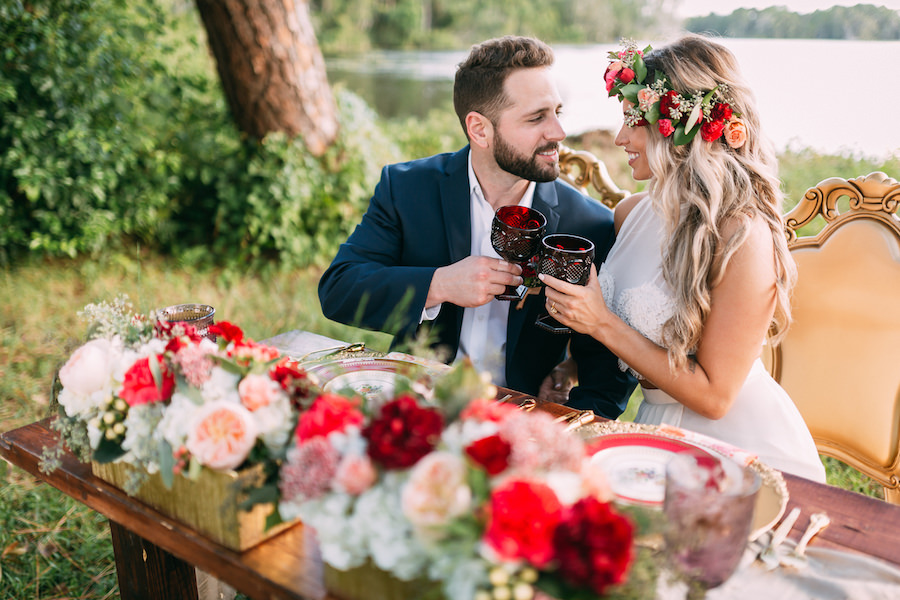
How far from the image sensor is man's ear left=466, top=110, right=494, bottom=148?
2639mm

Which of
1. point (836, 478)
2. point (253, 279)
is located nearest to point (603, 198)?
point (836, 478)

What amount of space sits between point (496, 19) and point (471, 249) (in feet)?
49.0

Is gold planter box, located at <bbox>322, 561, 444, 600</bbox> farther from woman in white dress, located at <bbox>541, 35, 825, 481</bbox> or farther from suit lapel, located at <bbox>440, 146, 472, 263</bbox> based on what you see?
suit lapel, located at <bbox>440, 146, 472, 263</bbox>

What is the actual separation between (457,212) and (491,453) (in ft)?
6.06

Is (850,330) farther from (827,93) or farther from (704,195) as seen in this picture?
(827,93)

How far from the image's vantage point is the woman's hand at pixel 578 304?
188 centimetres

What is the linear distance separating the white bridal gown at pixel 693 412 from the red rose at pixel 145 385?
1.55m

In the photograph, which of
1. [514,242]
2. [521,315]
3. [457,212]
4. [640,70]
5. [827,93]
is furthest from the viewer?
[827,93]

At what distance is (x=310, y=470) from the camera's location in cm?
94

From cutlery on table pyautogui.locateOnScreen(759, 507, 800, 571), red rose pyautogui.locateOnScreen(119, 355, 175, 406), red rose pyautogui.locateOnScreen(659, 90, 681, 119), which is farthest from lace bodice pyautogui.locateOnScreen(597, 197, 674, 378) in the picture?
red rose pyautogui.locateOnScreen(119, 355, 175, 406)

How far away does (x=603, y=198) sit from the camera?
2.87 m

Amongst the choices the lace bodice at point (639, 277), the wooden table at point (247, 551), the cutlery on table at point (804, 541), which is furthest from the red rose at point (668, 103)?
the cutlery on table at point (804, 541)

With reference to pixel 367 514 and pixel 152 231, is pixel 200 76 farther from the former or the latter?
pixel 367 514

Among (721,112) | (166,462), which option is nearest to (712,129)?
(721,112)
